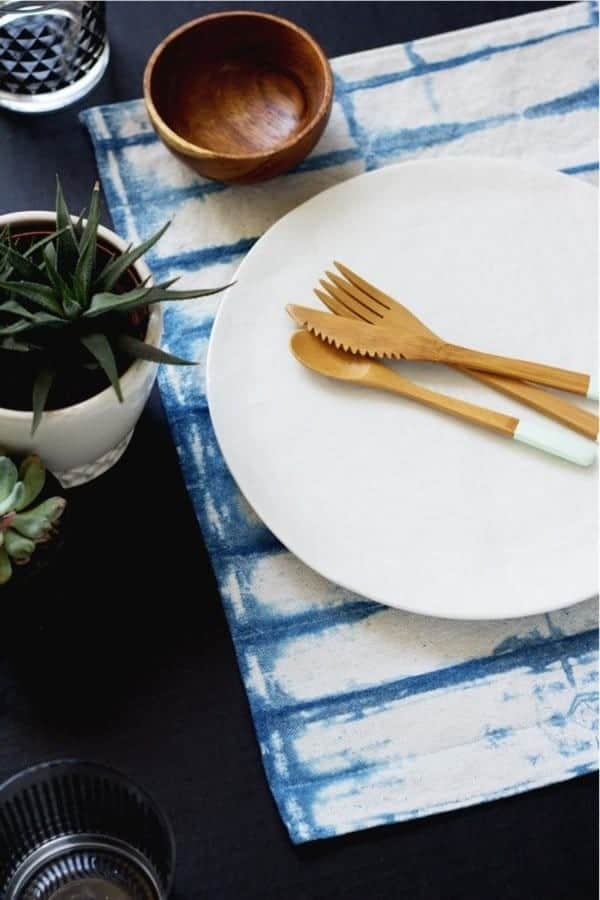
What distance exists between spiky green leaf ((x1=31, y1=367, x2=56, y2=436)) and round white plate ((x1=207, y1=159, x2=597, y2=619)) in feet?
0.46

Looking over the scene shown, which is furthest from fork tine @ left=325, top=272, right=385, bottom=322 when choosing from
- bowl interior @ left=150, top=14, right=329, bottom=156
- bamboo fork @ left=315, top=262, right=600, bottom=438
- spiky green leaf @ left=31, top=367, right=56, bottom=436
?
spiky green leaf @ left=31, top=367, right=56, bottom=436

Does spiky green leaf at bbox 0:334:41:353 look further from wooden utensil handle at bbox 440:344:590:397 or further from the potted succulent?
wooden utensil handle at bbox 440:344:590:397

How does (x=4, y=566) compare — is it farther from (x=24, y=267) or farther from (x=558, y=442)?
(x=558, y=442)

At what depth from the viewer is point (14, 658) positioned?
689 mm

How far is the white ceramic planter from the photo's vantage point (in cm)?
62

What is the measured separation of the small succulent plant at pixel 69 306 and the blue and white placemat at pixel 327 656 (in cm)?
14

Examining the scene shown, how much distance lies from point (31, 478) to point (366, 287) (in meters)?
0.25

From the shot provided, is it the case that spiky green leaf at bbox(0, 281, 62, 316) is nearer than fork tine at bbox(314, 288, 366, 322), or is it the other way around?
spiky green leaf at bbox(0, 281, 62, 316)

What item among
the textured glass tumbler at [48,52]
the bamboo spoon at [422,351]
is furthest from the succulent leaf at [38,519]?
the textured glass tumbler at [48,52]

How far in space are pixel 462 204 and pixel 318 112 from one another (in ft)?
0.35

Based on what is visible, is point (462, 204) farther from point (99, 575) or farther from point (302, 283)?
point (99, 575)

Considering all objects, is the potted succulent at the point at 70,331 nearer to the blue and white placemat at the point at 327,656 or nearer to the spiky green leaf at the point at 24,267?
the spiky green leaf at the point at 24,267

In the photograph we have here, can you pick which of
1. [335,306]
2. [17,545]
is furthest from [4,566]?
[335,306]

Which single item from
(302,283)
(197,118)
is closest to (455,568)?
(302,283)
